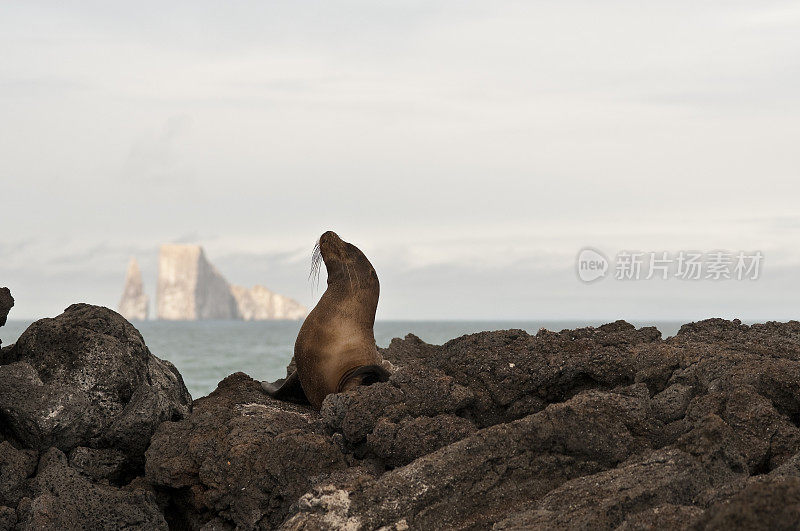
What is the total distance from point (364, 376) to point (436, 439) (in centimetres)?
156

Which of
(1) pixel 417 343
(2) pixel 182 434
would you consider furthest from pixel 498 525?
(1) pixel 417 343

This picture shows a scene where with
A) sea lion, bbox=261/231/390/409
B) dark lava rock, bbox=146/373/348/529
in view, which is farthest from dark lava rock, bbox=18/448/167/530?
sea lion, bbox=261/231/390/409

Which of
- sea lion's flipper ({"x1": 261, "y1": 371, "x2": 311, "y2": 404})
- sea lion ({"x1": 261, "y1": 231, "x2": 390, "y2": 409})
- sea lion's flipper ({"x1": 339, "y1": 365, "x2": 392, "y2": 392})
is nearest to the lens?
sea lion's flipper ({"x1": 339, "y1": 365, "x2": 392, "y2": 392})

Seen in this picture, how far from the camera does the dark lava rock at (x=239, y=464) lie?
4820mm

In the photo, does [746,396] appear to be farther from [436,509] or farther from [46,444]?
[46,444]

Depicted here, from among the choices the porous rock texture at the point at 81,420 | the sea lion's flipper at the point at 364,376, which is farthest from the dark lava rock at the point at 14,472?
the sea lion's flipper at the point at 364,376

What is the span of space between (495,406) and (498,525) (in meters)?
1.54

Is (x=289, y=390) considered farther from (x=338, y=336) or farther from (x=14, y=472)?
(x=14, y=472)

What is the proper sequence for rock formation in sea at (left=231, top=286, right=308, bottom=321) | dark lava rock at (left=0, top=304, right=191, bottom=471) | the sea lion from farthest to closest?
rock formation in sea at (left=231, top=286, right=308, bottom=321)
the sea lion
dark lava rock at (left=0, top=304, right=191, bottom=471)

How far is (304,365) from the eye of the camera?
6523 mm

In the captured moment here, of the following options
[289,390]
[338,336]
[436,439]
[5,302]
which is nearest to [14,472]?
[5,302]

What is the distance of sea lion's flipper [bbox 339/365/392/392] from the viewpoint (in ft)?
20.6

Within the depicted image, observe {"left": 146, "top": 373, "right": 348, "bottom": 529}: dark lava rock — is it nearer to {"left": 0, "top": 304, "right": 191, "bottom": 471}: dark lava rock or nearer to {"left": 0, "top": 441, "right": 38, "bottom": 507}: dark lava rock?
{"left": 0, "top": 304, "right": 191, "bottom": 471}: dark lava rock

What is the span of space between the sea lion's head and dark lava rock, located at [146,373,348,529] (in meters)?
1.37
